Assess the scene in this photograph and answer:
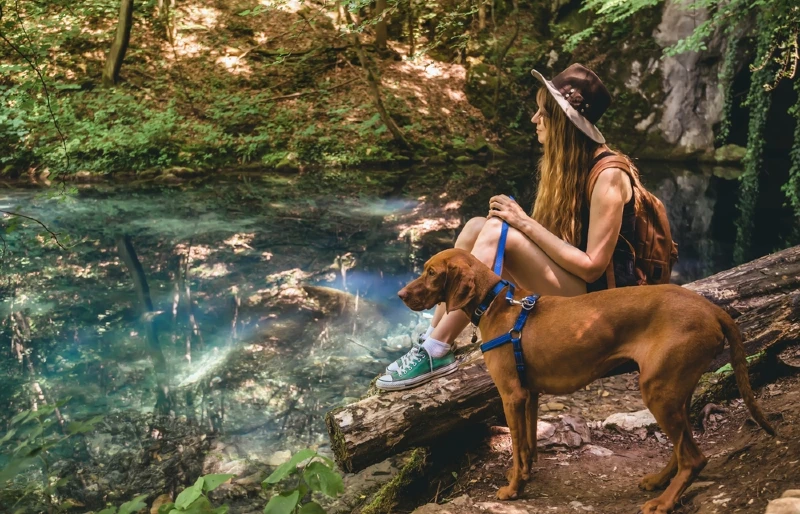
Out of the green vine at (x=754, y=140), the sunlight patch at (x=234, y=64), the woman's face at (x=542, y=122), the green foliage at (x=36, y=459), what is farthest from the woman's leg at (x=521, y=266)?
the sunlight patch at (x=234, y=64)

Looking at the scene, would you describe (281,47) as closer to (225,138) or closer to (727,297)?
(225,138)

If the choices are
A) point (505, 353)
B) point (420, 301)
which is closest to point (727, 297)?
point (505, 353)

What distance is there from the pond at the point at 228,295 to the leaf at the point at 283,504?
2133 mm

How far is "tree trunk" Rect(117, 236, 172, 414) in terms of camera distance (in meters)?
5.14

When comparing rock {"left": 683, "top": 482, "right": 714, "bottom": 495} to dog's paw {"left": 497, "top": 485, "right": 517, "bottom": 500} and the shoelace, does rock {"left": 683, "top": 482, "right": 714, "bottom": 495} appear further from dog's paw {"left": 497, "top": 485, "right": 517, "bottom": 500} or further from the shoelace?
the shoelace

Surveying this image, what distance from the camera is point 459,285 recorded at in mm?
2725

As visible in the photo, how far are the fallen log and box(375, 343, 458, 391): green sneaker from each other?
0.04m

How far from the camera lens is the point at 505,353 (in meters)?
2.62

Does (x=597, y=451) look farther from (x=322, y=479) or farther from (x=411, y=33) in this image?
(x=411, y=33)

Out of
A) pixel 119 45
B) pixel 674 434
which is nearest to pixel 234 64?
pixel 119 45

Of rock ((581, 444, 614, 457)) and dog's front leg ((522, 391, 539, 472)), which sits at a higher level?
dog's front leg ((522, 391, 539, 472))

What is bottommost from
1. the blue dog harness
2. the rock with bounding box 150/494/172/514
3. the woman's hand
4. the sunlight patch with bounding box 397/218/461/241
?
the rock with bounding box 150/494/172/514

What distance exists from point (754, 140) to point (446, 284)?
11.5m

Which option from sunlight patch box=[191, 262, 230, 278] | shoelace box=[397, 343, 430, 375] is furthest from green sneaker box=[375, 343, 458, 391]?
sunlight patch box=[191, 262, 230, 278]
